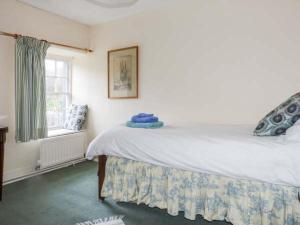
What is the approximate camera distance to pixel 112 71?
12.5 ft

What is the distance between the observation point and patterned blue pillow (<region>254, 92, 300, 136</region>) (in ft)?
5.65

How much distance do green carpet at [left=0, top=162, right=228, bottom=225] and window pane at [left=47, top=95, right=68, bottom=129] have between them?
122 centimetres

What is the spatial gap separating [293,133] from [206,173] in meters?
0.70

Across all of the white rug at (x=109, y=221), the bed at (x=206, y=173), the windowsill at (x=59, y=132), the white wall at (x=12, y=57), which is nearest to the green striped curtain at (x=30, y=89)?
the white wall at (x=12, y=57)

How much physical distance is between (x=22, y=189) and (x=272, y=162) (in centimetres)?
277

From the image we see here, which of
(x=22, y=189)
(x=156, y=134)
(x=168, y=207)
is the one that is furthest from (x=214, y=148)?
(x=22, y=189)

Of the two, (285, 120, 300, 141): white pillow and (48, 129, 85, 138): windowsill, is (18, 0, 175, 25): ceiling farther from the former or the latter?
(285, 120, 300, 141): white pillow

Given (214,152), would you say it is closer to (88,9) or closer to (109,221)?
(109,221)

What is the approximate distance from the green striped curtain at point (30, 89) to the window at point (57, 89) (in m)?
0.64

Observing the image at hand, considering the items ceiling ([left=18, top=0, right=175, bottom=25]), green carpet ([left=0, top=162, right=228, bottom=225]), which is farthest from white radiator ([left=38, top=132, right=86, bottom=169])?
ceiling ([left=18, top=0, right=175, bottom=25])

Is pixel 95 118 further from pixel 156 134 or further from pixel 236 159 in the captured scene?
pixel 236 159

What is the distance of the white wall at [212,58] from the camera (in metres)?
2.55

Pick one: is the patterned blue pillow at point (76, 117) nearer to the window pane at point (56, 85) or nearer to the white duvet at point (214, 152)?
the window pane at point (56, 85)

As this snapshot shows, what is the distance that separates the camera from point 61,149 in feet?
11.9
